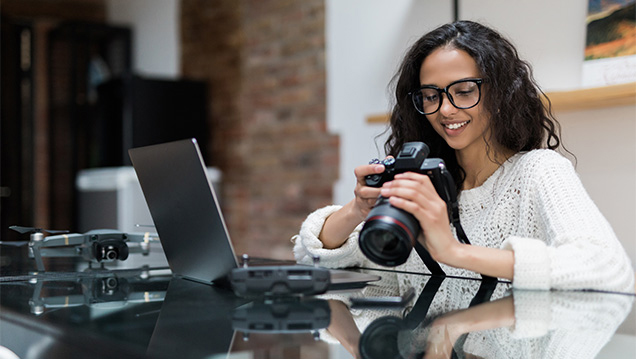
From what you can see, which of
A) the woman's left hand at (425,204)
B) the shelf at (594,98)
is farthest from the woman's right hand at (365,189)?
the shelf at (594,98)

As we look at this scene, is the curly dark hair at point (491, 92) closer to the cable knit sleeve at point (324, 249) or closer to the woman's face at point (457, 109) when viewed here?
the woman's face at point (457, 109)

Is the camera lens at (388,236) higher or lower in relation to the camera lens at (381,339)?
higher

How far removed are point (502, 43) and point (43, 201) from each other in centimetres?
419

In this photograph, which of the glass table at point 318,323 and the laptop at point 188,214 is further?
the laptop at point 188,214

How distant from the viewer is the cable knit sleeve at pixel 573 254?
100 centimetres

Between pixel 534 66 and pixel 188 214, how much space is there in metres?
1.22

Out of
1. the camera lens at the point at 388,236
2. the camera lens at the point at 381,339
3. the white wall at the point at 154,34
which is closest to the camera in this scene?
the camera lens at the point at 381,339

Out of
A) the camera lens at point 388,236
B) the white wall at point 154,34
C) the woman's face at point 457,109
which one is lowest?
the camera lens at point 388,236

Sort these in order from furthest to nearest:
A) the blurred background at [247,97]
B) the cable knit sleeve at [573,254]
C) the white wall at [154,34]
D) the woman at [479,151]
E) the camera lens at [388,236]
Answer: the white wall at [154,34] → the blurred background at [247,97] → the woman at [479,151] → the cable knit sleeve at [573,254] → the camera lens at [388,236]

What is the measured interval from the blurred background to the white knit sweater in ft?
1.48

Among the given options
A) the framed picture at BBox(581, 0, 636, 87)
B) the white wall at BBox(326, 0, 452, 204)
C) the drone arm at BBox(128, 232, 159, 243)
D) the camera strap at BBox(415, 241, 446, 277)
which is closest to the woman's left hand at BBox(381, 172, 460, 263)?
the camera strap at BBox(415, 241, 446, 277)

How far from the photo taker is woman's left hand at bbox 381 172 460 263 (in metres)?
0.95

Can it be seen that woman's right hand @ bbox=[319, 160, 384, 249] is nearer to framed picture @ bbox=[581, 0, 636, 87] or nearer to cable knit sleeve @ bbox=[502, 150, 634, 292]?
cable knit sleeve @ bbox=[502, 150, 634, 292]

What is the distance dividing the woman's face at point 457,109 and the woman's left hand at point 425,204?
40cm
